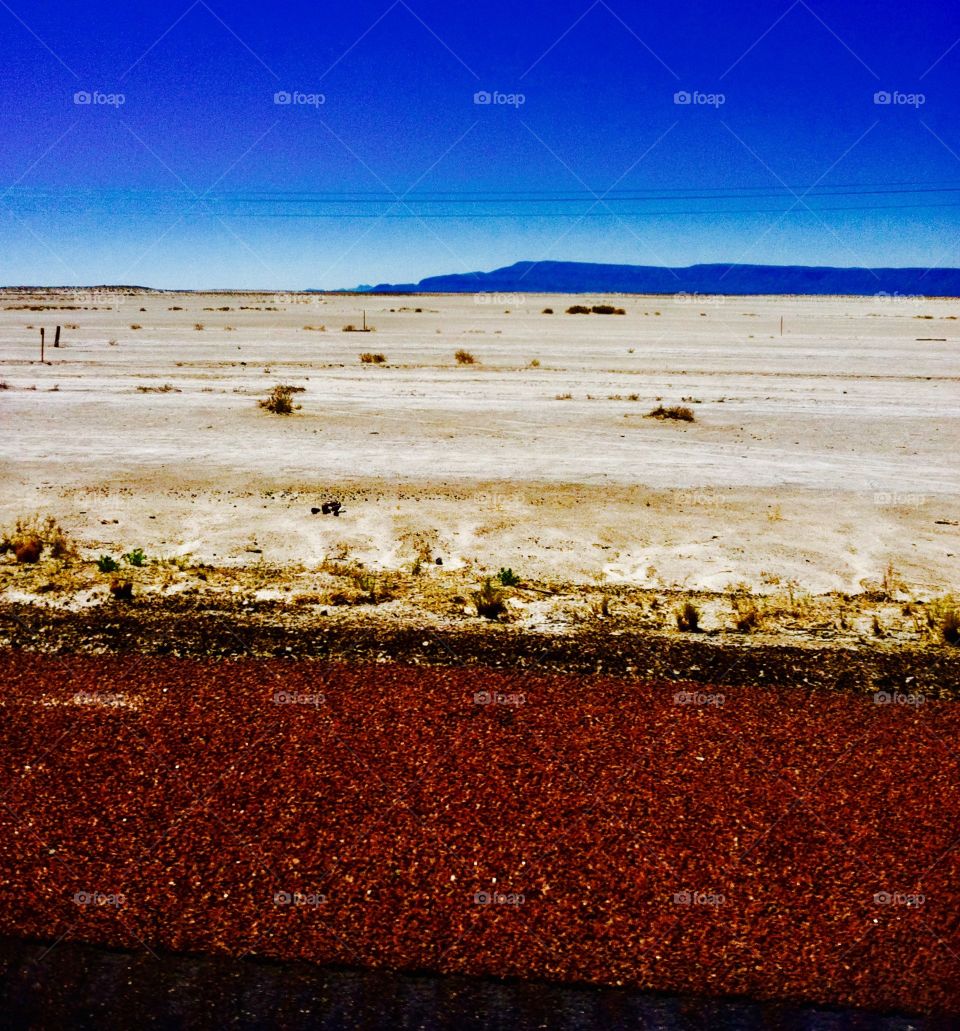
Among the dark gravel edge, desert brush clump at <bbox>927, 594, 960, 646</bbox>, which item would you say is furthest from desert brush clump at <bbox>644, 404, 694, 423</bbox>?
the dark gravel edge

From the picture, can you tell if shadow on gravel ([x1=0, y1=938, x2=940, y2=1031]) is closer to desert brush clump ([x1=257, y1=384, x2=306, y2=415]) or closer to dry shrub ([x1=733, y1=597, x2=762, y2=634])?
dry shrub ([x1=733, y1=597, x2=762, y2=634])

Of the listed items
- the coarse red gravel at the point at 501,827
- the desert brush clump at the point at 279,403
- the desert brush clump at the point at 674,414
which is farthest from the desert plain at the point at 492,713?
the desert brush clump at the point at 674,414

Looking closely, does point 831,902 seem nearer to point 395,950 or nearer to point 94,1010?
point 395,950

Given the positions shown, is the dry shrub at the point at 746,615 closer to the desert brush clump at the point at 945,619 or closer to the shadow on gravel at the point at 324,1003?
the desert brush clump at the point at 945,619

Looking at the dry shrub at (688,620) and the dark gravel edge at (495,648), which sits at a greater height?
the dry shrub at (688,620)

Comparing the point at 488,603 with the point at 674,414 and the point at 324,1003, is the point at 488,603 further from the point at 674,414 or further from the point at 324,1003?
the point at 674,414

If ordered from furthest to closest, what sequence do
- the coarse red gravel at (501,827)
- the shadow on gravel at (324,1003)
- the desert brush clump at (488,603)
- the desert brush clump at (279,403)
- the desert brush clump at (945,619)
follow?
the desert brush clump at (279,403) < the desert brush clump at (488,603) < the desert brush clump at (945,619) < the coarse red gravel at (501,827) < the shadow on gravel at (324,1003)

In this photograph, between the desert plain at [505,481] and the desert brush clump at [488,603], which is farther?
the desert plain at [505,481]

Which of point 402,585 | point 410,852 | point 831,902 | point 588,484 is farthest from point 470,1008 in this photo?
point 588,484
